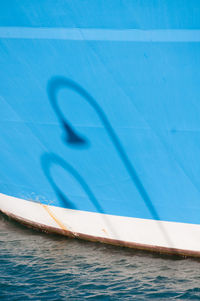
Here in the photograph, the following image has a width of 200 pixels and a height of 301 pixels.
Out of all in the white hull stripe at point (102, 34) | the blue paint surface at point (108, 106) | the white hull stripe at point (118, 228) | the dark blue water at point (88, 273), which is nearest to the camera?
the white hull stripe at point (102, 34)

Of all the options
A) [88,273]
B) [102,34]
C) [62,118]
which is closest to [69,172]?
[62,118]

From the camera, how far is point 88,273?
289 inches

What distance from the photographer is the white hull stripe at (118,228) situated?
754cm

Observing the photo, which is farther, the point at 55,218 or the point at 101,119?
the point at 55,218

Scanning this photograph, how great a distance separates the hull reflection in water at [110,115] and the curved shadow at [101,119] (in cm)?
2

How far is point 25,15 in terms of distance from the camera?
22.1 ft

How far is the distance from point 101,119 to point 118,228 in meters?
2.14

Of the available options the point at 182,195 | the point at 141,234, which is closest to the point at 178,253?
the point at 141,234

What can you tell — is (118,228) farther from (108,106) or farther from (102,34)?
(102,34)

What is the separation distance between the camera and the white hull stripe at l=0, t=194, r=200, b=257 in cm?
754

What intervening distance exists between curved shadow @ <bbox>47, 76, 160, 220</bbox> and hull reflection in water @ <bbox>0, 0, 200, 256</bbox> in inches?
0.6

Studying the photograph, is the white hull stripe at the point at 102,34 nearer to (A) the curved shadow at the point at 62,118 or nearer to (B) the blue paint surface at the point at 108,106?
(B) the blue paint surface at the point at 108,106

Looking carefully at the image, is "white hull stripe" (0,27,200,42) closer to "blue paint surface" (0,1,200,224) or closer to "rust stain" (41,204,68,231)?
"blue paint surface" (0,1,200,224)

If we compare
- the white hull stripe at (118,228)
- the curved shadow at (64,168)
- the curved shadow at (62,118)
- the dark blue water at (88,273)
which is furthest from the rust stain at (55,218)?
the curved shadow at (62,118)
